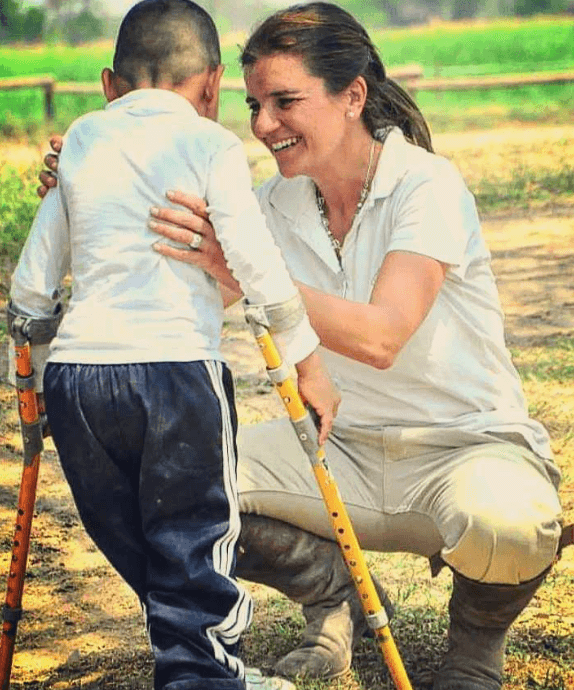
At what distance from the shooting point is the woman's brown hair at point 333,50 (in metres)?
3.62

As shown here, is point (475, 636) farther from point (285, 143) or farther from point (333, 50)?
point (333, 50)

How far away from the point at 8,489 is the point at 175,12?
276 cm

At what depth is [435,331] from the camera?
365 cm

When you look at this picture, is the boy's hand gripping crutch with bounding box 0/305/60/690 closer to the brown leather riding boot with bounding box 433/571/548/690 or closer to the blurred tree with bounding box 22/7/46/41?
the brown leather riding boot with bounding box 433/571/548/690

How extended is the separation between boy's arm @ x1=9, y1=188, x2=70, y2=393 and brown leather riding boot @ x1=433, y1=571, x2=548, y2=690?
44.6 inches

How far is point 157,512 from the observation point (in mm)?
3066

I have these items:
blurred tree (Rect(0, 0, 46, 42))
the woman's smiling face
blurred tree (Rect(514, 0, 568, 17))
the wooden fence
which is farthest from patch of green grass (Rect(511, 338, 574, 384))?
blurred tree (Rect(514, 0, 568, 17))

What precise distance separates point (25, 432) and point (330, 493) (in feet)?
2.20

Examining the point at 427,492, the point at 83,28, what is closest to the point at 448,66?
the point at 83,28

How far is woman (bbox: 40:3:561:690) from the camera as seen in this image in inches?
137

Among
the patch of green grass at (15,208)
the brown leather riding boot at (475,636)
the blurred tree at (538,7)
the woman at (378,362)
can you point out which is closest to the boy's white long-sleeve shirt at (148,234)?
the woman at (378,362)

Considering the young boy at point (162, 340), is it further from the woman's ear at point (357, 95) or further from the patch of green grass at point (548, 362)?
the patch of green grass at point (548, 362)

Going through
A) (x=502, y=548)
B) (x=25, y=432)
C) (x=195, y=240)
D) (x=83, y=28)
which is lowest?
(x=83, y=28)

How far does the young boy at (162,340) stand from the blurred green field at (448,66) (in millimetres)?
14020
